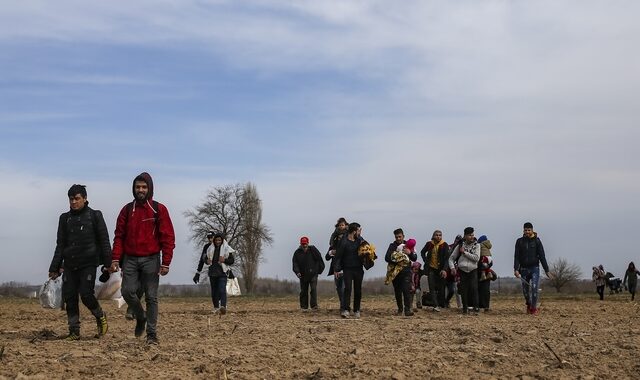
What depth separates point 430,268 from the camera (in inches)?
754

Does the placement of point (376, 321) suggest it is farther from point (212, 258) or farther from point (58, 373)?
point (58, 373)

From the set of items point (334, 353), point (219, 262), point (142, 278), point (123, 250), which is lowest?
point (334, 353)

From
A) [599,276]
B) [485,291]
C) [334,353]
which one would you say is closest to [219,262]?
[485,291]

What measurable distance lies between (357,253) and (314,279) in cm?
478

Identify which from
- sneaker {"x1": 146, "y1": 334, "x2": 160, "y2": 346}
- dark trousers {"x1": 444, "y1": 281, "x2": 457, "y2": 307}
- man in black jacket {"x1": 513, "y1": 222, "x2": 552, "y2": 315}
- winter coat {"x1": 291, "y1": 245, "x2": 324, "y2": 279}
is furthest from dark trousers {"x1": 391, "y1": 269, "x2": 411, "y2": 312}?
sneaker {"x1": 146, "y1": 334, "x2": 160, "y2": 346}

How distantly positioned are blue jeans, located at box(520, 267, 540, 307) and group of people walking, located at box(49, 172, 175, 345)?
9178 mm

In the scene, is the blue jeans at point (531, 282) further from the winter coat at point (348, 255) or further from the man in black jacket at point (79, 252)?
the man in black jacket at point (79, 252)

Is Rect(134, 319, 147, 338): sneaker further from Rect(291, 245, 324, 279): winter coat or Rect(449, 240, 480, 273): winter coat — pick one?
Rect(291, 245, 324, 279): winter coat

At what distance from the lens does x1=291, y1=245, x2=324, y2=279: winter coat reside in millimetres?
20750

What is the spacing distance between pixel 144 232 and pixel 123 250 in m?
0.34

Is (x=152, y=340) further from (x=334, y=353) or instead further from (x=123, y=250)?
(x=334, y=353)

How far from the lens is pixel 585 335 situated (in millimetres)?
10898

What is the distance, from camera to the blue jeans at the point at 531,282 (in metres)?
17.2

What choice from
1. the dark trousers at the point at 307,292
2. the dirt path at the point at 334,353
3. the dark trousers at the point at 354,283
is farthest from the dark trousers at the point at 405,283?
the dirt path at the point at 334,353
